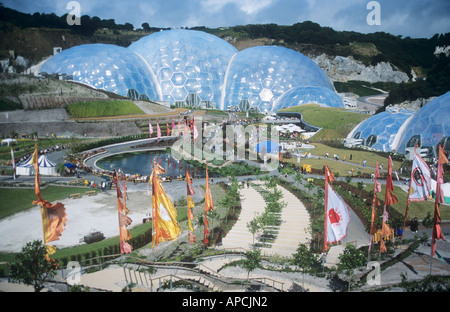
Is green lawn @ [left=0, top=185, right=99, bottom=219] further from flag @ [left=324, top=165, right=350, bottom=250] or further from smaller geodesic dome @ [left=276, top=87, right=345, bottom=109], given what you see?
smaller geodesic dome @ [left=276, top=87, right=345, bottom=109]

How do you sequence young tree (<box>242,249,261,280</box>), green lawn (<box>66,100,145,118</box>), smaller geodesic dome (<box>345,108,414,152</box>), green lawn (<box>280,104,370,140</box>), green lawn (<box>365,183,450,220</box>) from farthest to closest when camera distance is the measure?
green lawn (<box>66,100,145,118</box>)
green lawn (<box>280,104,370,140</box>)
smaller geodesic dome (<box>345,108,414,152</box>)
green lawn (<box>365,183,450,220</box>)
young tree (<box>242,249,261,280</box>)

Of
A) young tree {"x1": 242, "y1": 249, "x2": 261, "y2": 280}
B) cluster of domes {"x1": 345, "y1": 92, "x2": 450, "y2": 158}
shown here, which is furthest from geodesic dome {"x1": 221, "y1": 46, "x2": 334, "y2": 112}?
young tree {"x1": 242, "y1": 249, "x2": 261, "y2": 280}

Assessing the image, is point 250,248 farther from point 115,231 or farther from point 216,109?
point 216,109

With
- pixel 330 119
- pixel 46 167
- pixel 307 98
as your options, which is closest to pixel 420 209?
pixel 330 119

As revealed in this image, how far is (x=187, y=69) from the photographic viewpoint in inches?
1789

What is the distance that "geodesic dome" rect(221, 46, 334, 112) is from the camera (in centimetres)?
4425

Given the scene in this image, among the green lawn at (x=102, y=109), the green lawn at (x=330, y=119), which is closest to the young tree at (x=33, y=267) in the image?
the green lawn at (x=330, y=119)

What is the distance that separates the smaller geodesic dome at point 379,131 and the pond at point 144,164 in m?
15.5

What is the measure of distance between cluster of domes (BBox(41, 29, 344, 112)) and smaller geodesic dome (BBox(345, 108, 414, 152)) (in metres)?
12.5

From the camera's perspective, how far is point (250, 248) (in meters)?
12.6

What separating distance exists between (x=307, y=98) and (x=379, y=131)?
15.1 m

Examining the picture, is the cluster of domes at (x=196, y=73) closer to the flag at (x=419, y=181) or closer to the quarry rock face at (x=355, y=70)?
the flag at (x=419, y=181)

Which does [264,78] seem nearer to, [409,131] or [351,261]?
[409,131]
